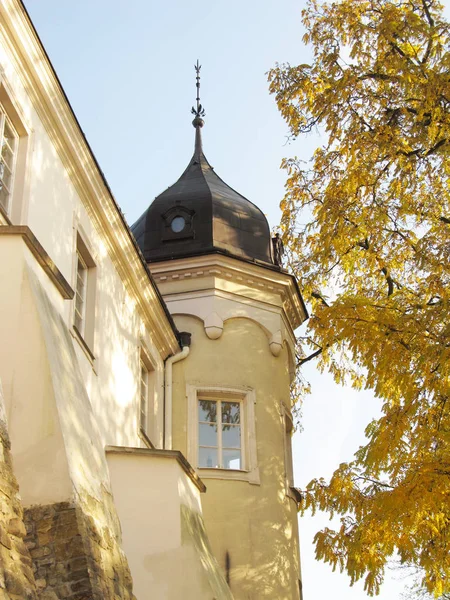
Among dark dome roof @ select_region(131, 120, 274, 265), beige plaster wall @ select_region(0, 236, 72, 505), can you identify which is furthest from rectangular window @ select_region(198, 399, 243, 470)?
beige plaster wall @ select_region(0, 236, 72, 505)

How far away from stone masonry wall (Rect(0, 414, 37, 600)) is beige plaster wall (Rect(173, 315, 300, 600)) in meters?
9.24

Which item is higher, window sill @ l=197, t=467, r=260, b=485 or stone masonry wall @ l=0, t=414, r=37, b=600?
window sill @ l=197, t=467, r=260, b=485

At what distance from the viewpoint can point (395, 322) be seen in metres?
11.2

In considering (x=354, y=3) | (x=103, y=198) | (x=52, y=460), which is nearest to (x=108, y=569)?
(x=52, y=460)

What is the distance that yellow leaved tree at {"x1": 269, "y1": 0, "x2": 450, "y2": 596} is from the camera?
35.6 ft

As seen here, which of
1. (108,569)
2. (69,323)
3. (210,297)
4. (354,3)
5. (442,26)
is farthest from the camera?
(210,297)

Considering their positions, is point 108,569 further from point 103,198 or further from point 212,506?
point 212,506

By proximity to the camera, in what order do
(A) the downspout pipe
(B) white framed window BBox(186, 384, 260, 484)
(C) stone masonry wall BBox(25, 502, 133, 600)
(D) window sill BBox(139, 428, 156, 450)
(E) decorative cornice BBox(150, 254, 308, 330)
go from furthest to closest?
(E) decorative cornice BBox(150, 254, 308, 330) → (B) white framed window BBox(186, 384, 260, 484) → (A) the downspout pipe → (D) window sill BBox(139, 428, 156, 450) → (C) stone masonry wall BBox(25, 502, 133, 600)

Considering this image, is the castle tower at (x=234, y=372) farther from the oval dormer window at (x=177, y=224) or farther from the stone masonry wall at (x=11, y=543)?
the stone masonry wall at (x=11, y=543)

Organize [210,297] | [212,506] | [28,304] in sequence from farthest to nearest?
[210,297], [212,506], [28,304]

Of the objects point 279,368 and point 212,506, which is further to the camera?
point 279,368

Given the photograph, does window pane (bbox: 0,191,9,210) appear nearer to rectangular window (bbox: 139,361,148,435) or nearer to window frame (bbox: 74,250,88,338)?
window frame (bbox: 74,250,88,338)

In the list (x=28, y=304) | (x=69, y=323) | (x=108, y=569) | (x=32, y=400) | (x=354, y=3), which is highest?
(x=354, y=3)

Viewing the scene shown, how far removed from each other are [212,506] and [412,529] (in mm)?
4658
